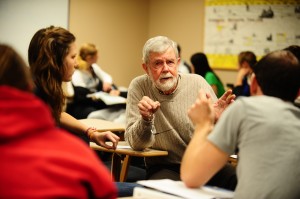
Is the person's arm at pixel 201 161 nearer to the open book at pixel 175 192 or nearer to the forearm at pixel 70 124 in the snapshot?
the open book at pixel 175 192

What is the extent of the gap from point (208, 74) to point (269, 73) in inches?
174

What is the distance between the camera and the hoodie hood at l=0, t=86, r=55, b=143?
1.13 metres

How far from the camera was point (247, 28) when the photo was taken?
288 inches

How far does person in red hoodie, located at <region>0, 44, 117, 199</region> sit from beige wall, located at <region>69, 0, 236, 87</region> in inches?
255

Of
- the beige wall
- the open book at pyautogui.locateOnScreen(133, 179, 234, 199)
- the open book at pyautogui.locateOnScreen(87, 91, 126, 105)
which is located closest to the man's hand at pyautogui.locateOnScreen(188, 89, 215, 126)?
the open book at pyautogui.locateOnScreen(133, 179, 234, 199)

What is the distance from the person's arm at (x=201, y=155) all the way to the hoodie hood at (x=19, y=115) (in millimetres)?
682

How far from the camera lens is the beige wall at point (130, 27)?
7.68 m

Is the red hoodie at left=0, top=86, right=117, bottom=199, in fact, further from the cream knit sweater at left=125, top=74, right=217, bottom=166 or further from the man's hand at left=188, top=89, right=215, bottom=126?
the cream knit sweater at left=125, top=74, right=217, bottom=166

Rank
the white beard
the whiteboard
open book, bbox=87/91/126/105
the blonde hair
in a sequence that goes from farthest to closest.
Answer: the whiteboard, the blonde hair, open book, bbox=87/91/126/105, the white beard

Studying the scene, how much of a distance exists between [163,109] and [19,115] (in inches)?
73.8

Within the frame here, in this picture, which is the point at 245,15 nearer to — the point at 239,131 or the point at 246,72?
the point at 246,72

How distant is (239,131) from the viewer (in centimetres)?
171

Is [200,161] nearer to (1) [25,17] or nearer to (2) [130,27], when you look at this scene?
(1) [25,17]

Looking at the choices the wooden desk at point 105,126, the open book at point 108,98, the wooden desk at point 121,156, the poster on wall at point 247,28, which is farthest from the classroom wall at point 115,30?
the wooden desk at point 121,156
